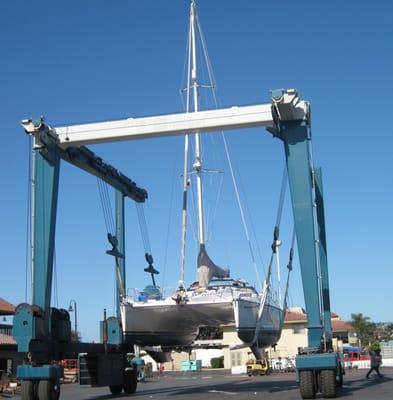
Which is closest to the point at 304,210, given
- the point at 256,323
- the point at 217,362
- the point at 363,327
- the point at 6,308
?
the point at 256,323

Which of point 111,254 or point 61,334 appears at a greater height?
point 111,254

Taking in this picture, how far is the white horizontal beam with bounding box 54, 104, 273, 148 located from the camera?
1791 cm

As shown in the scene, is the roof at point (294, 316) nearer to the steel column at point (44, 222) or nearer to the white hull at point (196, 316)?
the white hull at point (196, 316)

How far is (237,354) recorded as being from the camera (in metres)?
56.5

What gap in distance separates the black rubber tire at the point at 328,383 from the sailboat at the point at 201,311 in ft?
14.9

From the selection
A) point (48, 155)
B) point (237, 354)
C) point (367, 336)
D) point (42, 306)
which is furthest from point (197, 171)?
point (367, 336)

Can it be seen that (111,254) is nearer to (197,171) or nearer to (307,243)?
(197,171)

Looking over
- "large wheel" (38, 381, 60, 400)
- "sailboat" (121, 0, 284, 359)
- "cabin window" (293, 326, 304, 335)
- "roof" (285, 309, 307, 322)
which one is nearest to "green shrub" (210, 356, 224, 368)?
"roof" (285, 309, 307, 322)

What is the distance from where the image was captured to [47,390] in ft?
52.7

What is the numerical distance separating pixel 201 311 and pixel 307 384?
20.1 ft

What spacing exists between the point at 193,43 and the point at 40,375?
678 inches

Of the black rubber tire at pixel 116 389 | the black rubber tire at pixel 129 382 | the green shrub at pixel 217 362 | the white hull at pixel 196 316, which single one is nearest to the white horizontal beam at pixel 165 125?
the white hull at pixel 196 316

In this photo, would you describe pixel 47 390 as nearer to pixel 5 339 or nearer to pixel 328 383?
pixel 328 383

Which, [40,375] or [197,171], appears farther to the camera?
[197,171]
